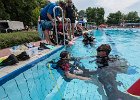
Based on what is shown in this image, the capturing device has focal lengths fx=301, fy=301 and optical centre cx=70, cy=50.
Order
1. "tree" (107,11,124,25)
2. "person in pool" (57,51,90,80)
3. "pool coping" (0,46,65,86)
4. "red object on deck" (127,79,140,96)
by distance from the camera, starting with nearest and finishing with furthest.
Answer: "red object on deck" (127,79,140,96), "pool coping" (0,46,65,86), "person in pool" (57,51,90,80), "tree" (107,11,124,25)

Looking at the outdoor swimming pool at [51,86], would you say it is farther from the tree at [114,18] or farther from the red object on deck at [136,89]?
the tree at [114,18]

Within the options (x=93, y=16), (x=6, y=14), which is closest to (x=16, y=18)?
(x=6, y=14)

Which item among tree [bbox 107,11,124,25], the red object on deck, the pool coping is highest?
the red object on deck

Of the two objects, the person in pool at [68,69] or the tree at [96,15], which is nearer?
the person in pool at [68,69]

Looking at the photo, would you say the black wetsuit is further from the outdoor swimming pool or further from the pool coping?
the outdoor swimming pool

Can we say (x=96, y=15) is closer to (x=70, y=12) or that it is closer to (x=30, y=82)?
(x=70, y=12)

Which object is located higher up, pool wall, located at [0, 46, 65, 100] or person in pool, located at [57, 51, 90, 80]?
person in pool, located at [57, 51, 90, 80]

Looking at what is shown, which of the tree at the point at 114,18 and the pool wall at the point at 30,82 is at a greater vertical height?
the pool wall at the point at 30,82

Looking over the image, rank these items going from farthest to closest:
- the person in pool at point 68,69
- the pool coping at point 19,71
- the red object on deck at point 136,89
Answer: the person in pool at point 68,69, the pool coping at point 19,71, the red object on deck at point 136,89

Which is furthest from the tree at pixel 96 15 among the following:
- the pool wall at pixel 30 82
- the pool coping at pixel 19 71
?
the pool wall at pixel 30 82

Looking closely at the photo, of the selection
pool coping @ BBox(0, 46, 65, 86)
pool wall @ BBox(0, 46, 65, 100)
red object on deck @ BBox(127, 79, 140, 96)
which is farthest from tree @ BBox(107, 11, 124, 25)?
red object on deck @ BBox(127, 79, 140, 96)

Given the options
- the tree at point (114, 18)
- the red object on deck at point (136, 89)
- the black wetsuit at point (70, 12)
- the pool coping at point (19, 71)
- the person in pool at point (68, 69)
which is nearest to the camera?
the red object on deck at point (136, 89)

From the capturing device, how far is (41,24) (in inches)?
378

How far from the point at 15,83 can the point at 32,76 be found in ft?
2.46
